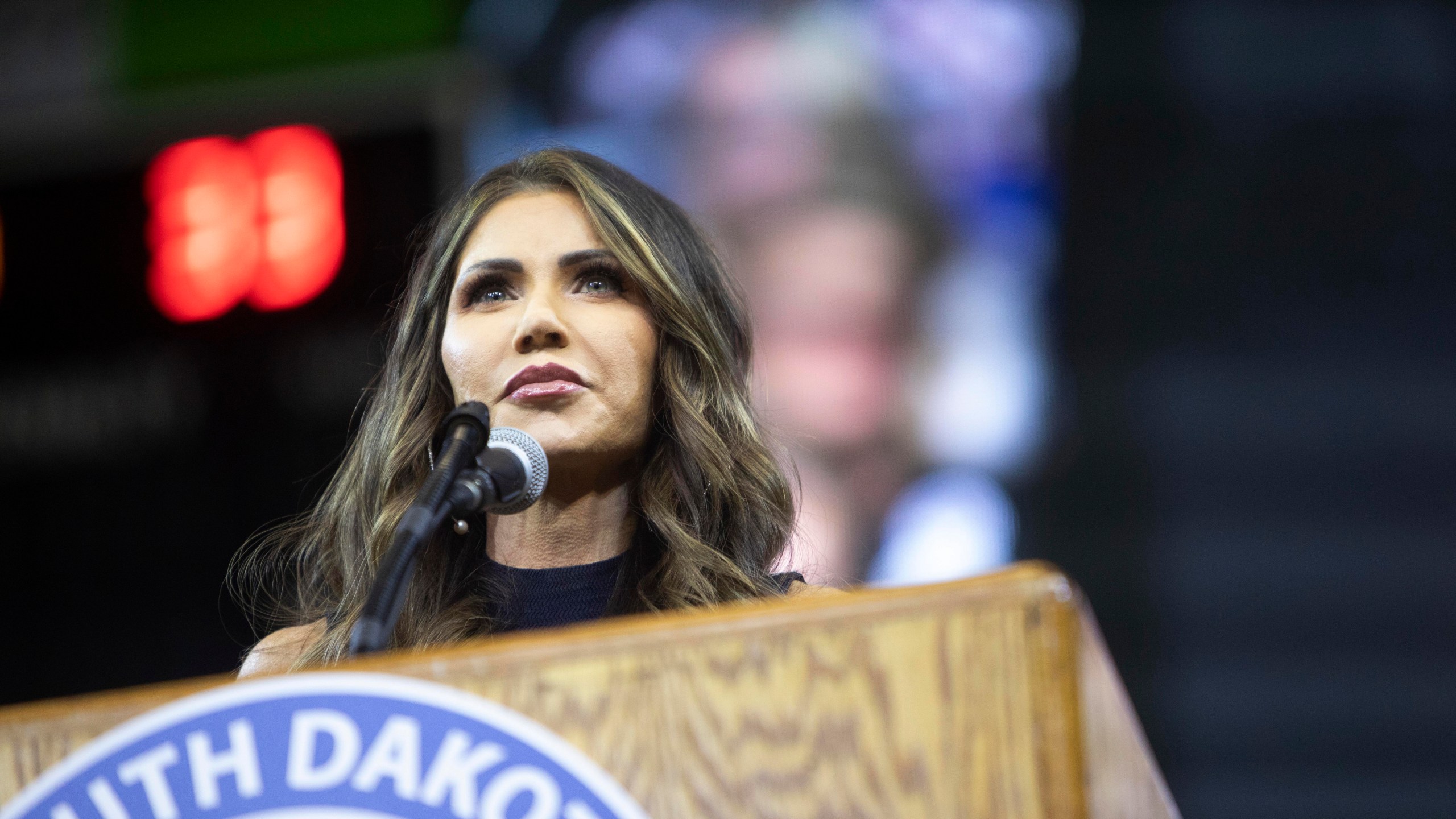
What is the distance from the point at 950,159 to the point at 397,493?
7.51 ft

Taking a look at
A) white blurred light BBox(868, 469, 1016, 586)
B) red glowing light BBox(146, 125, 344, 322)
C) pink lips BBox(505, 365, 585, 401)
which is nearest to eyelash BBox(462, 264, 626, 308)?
pink lips BBox(505, 365, 585, 401)

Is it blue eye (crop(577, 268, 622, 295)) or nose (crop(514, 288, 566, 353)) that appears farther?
blue eye (crop(577, 268, 622, 295))

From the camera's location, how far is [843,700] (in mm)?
812

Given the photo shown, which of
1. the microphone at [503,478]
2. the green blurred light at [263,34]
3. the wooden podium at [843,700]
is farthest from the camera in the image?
the green blurred light at [263,34]

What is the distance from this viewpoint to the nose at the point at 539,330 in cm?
161

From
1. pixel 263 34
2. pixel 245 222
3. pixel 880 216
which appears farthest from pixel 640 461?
pixel 263 34

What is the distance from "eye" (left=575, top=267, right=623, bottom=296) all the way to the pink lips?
0.15 meters

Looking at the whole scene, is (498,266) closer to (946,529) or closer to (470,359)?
(470,359)

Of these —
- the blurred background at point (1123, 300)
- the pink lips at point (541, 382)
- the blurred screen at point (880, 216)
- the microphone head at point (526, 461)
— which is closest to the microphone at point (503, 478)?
the microphone head at point (526, 461)

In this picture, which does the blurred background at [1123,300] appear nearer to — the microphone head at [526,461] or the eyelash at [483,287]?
the eyelash at [483,287]

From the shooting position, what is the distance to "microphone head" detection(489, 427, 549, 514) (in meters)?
1.27

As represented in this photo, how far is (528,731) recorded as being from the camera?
0.83 meters

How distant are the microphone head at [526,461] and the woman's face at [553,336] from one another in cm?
27

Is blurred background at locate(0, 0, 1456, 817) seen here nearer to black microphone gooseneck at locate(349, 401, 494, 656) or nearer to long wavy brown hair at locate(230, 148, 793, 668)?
long wavy brown hair at locate(230, 148, 793, 668)
